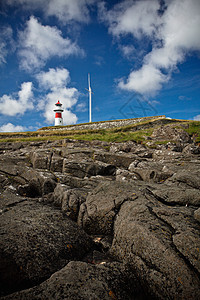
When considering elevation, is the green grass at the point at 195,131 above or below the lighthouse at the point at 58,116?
below

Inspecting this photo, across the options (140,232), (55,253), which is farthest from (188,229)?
(55,253)

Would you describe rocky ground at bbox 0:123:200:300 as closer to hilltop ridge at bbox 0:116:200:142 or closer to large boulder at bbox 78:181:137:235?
large boulder at bbox 78:181:137:235

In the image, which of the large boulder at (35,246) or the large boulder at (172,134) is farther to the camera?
the large boulder at (172,134)

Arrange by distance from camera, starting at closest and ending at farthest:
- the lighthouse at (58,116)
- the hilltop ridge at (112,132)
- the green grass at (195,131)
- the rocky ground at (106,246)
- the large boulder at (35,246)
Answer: the rocky ground at (106,246) → the large boulder at (35,246) → the green grass at (195,131) → the hilltop ridge at (112,132) → the lighthouse at (58,116)

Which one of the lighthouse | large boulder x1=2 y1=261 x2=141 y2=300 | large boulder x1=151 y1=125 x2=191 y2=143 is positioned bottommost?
large boulder x1=2 y1=261 x2=141 y2=300

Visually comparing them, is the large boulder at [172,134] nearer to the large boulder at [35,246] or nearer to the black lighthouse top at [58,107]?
the large boulder at [35,246]

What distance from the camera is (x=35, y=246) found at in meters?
5.16

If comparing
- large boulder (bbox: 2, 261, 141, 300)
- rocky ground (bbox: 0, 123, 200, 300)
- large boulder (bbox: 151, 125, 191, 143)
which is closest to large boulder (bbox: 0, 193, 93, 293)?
rocky ground (bbox: 0, 123, 200, 300)

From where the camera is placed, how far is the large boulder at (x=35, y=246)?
14.7 ft

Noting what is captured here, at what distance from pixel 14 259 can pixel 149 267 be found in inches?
158

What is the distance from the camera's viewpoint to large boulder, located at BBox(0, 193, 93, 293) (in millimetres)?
4469

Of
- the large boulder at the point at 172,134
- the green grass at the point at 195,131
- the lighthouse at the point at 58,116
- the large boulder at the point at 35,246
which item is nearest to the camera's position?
the large boulder at the point at 35,246

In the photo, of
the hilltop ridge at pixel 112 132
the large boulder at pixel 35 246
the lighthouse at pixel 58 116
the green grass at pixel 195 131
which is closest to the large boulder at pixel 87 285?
the large boulder at pixel 35 246

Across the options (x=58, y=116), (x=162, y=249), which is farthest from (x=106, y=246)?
(x=58, y=116)
